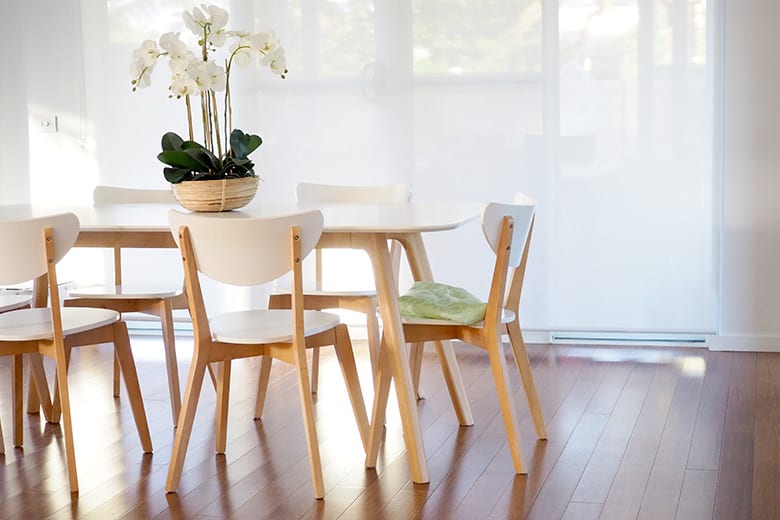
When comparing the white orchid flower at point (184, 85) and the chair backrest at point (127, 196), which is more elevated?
the white orchid flower at point (184, 85)

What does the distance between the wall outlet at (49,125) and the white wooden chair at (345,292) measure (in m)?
1.77

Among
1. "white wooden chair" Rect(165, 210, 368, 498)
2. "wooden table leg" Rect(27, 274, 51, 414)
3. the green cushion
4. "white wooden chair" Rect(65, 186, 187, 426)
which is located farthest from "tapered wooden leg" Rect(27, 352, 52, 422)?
the green cushion

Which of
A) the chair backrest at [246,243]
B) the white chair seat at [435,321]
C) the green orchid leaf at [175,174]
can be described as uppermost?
the green orchid leaf at [175,174]

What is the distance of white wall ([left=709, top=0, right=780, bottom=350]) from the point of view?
4.43 m

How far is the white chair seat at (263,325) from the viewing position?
2887mm

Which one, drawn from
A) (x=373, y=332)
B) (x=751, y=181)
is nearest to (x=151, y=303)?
(x=373, y=332)

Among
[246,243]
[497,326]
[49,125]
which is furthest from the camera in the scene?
[49,125]

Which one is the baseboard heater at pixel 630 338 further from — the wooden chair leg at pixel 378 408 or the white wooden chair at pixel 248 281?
the white wooden chair at pixel 248 281

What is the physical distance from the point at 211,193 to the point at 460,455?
1.10m

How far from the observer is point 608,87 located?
4613mm

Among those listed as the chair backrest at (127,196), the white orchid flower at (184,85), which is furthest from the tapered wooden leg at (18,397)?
the white orchid flower at (184,85)

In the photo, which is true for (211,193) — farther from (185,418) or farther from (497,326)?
(497,326)

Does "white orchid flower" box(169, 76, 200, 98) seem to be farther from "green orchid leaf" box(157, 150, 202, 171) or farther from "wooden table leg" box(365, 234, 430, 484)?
"wooden table leg" box(365, 234, 430, 484)

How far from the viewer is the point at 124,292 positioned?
3707 mm
